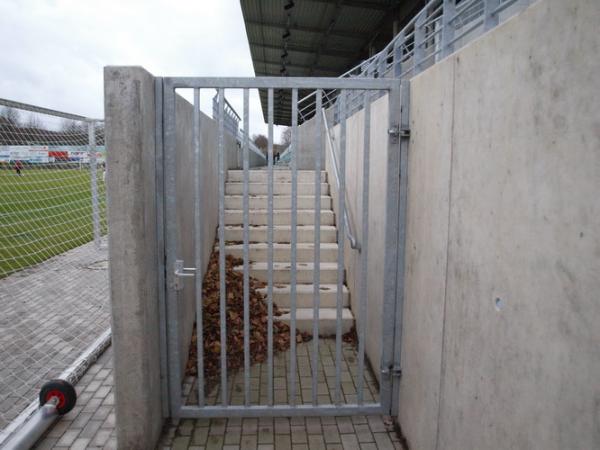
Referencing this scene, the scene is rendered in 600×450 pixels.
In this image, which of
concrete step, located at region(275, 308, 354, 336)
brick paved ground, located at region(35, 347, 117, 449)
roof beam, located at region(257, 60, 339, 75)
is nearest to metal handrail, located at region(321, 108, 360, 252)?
concrete step, located at region(275, 308, 354, 336)

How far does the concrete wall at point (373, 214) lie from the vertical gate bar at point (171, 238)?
133cm

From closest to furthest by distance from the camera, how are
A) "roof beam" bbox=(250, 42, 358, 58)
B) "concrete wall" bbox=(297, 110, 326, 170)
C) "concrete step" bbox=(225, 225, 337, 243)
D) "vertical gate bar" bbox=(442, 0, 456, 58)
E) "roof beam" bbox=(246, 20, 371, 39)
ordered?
1. "vertical gate bar" bbox=(442, 0, 456, 58)
2. "concrete step" bbox=(225, 225, 337, 243)
3. "concrete wall" bbox=(297, 110, 326, 170)
4. "roof beam" bbox=(246, 20, 371, 39)
5. "roof beam" bbox=(250, 42, 358, 58)

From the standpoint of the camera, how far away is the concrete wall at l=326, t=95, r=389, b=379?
12.7 feet

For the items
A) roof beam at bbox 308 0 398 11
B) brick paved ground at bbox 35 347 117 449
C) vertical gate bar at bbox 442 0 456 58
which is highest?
roof beam at bbox 308 0 398 11

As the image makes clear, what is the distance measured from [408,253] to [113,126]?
85.6 inches

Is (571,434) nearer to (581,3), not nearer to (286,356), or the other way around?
(581,3)

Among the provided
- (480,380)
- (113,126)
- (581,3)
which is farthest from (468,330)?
(113,126)

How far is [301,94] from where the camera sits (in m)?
21.8

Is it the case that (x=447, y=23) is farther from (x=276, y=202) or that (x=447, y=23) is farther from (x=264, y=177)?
(x=264, y=177)

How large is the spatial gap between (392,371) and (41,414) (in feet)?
8.41

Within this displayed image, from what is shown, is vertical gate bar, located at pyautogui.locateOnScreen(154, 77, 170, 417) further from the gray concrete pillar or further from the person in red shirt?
the person in red shirt

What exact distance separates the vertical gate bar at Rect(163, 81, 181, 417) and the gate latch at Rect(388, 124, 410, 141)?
158 cm

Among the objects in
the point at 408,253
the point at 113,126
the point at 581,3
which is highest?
the point at 581,3

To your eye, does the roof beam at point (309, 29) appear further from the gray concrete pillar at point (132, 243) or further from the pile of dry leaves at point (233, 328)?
the gray concrete pillar at point (132, 243)
